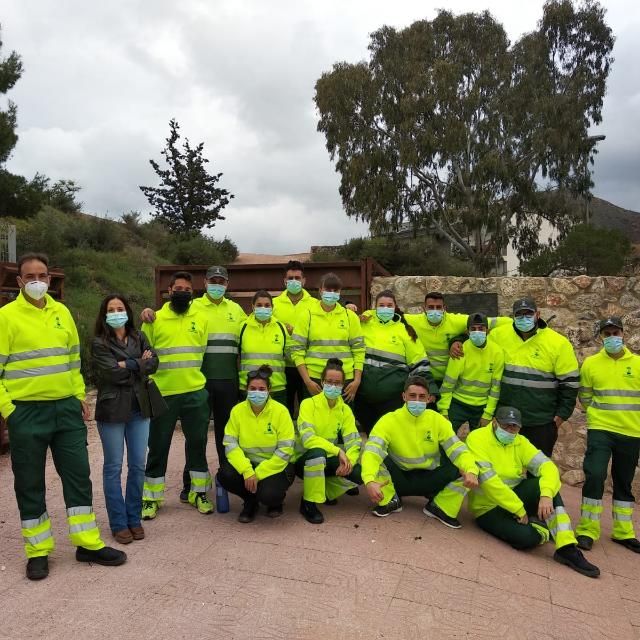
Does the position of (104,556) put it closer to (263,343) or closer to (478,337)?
(263,343)

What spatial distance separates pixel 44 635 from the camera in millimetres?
2857

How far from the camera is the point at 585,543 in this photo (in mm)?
4633

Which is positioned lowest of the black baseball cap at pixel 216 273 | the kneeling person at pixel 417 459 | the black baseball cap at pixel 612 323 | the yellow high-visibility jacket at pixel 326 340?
the kneeling person at pixel 417 459

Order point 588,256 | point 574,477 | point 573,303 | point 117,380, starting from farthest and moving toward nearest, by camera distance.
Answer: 1. point 588,256
2. point 573,303
3. point 574,477
4. point 117,380

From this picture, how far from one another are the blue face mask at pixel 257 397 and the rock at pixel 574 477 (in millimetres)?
4627

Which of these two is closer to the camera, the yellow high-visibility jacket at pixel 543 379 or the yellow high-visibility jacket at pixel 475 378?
the yellow high-visibility jacket at pixel 543 379

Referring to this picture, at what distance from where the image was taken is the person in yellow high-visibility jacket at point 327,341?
5031 millimetres

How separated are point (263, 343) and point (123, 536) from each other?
1.89 m

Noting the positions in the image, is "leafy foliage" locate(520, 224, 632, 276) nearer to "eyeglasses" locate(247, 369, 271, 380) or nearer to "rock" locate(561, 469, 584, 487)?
"rock" locate(561, 469, 584, 487)

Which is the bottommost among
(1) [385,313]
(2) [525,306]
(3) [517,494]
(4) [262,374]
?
(3) [517,494]

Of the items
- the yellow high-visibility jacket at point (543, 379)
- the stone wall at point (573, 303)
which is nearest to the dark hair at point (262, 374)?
the yellow high-visibility jacket at point (543, 379)

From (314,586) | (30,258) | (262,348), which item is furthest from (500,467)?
(30,258)

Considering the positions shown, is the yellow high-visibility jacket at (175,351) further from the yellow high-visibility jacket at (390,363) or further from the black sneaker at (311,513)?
the yellow high-visibility jacket at (390,363)

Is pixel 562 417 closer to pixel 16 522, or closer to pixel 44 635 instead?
pixel 44 635
